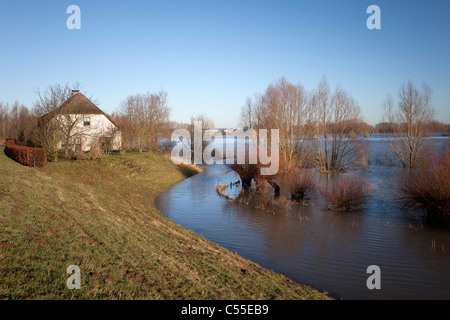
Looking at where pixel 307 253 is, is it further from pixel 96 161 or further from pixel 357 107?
pixel 357 107

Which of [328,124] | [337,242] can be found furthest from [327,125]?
[337,242]

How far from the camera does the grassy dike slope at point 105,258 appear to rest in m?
5.32

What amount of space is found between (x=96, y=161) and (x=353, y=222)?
2132 centimetres

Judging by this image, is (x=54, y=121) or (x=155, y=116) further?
(x=155, y=116)

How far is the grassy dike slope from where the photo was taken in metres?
5.32

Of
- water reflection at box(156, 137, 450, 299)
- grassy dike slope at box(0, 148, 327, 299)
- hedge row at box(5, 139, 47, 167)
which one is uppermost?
hedge row at box(5, 139, 47, 167)

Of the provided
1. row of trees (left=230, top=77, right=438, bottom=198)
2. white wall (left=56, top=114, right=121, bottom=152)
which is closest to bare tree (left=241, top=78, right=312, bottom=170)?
row of trees (left=230, top=77, right=438, bottom=198)

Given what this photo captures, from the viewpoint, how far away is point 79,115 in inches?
981

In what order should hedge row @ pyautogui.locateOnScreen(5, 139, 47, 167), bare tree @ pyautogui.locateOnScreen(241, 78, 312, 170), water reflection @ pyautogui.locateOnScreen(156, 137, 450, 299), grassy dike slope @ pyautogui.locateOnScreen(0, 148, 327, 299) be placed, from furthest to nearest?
bare tree @ pyautogui.locateOnScreen(241, 78, 312, 170), hedge row @ pyautogui.locateOnScreen(5, 139, 47, 167), water reflection @ pyautogui.locateOnScreen(156, 137, 450, 299), grassy dike slope @ pyautogui.locateOnScreen(0, 148, 327, 299)

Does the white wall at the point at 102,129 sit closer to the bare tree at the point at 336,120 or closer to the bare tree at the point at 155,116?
the bare tree at the point at 155,116

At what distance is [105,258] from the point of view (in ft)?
22.5

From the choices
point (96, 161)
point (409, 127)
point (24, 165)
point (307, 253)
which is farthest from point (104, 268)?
point (409, 127)

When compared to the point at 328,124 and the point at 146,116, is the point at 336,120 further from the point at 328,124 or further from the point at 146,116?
the point at 146,116

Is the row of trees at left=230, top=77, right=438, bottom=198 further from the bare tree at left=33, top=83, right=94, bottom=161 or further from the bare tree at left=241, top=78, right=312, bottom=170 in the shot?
the bare tree at left=33, top=83, right=94, bottom=161
